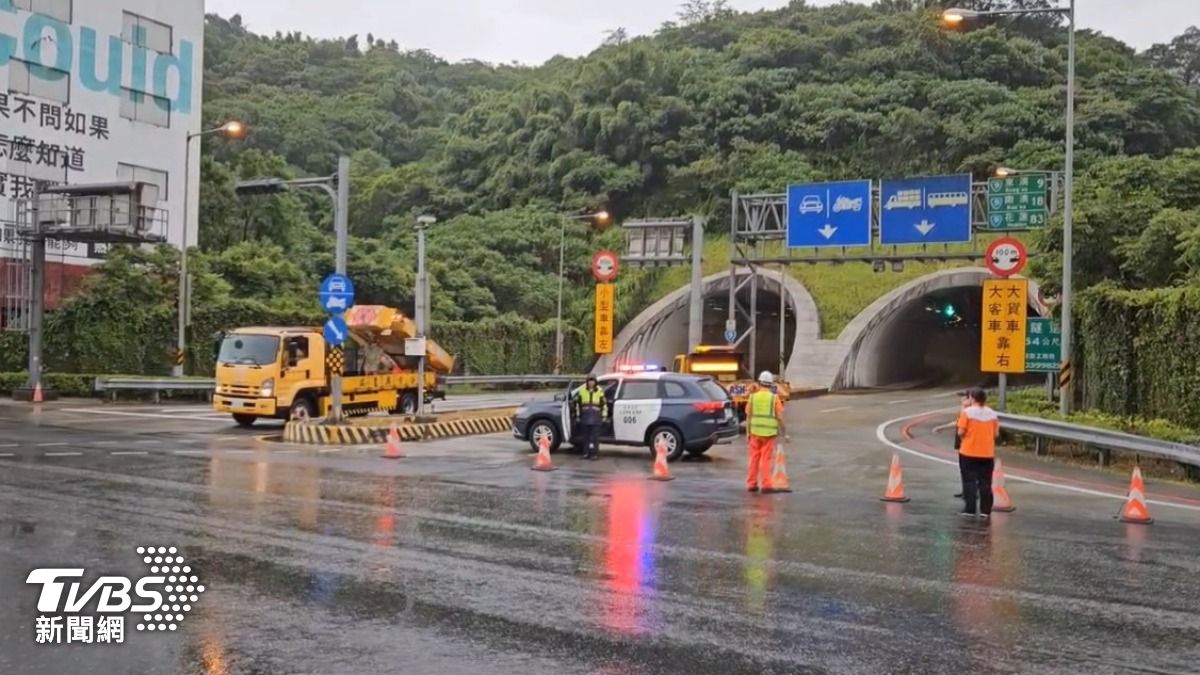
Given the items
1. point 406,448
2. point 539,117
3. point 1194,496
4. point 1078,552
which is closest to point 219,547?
point 1078,552

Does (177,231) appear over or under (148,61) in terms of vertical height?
under

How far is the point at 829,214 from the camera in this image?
38375 mm

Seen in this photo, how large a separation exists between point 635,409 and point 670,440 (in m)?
0.89

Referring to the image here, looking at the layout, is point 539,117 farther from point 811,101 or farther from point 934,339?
point 934,339

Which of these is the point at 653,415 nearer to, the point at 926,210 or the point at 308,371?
the point at 308,371

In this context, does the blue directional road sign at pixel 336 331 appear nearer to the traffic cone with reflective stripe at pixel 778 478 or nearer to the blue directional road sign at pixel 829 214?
the traffic cone with reflective stripe at pixel 778 478

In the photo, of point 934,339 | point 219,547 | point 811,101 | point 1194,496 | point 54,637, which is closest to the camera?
point 54,637

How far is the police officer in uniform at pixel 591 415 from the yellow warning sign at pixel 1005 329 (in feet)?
31.8

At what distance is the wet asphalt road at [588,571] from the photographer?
6.71 m

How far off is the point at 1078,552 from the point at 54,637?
8952 millimetres

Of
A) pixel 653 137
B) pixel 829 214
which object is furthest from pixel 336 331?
pixel 653 137

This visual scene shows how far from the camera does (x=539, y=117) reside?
80500mm

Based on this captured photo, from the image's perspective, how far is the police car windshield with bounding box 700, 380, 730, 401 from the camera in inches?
798

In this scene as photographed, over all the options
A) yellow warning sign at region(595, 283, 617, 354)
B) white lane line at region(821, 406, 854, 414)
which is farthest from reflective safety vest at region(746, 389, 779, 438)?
yellow warning sign at region(595, 283, 617, 354)
